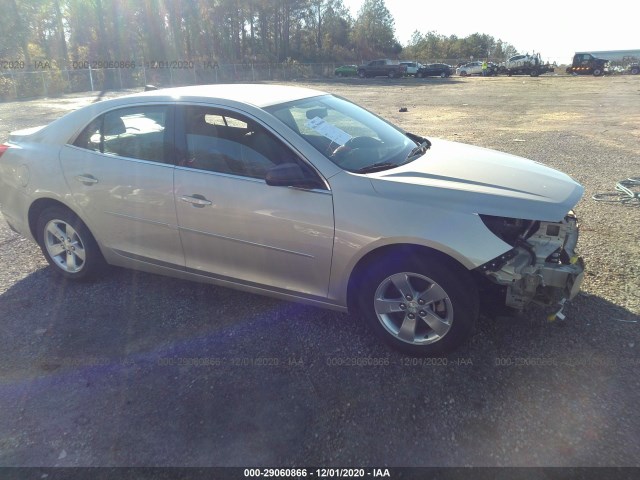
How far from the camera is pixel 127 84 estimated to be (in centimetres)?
3556

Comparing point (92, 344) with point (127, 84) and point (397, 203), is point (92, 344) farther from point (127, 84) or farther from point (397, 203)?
point (127, 84)

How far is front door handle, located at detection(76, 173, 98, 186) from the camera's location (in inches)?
145

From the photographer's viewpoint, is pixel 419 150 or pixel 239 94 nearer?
pixel 239 94

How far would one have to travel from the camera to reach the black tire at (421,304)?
108 inches

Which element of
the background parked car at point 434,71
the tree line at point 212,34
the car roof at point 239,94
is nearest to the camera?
the car roof at point 239,94

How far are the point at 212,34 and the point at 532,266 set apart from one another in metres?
65.7

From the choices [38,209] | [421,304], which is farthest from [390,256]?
[38,209]

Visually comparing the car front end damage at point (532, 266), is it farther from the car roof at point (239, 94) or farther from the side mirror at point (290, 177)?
the car roof at point (239, 94)

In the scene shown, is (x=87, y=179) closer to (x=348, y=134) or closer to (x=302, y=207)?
(x=302, y=207)

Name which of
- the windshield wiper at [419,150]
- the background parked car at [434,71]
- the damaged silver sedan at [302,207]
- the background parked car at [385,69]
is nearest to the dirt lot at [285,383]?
the damaged silver sedan at [302,207]

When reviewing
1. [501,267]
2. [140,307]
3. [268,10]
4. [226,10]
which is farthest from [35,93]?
[268,10]

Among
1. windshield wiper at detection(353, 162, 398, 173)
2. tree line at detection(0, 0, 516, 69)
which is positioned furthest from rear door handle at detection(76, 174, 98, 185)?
tree line at detection(0, 0, 516, 69)

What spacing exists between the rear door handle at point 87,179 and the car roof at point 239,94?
0.75 meters

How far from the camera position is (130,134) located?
3668mm
